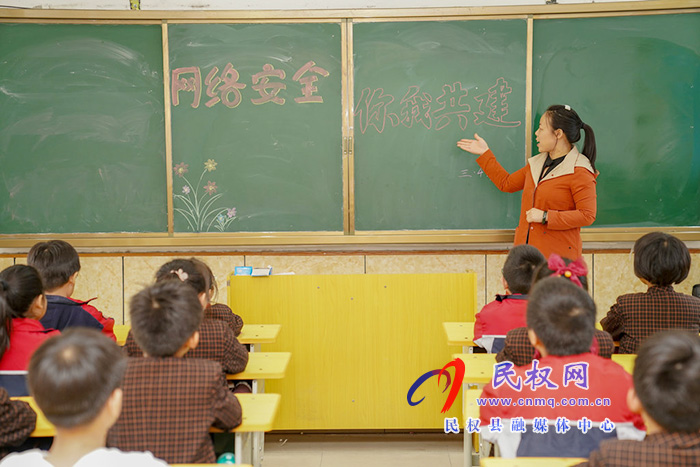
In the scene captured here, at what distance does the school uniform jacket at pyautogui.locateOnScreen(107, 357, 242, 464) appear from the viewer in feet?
5.54

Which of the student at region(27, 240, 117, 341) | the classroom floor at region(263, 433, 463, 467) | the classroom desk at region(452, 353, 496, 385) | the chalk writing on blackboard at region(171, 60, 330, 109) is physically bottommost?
the classroom floor at region(263, 433, 463, 467)

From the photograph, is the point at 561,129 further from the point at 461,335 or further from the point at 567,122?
the point at 461,335

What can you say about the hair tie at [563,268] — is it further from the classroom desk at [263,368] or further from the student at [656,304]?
the classroom desk at [263,368]

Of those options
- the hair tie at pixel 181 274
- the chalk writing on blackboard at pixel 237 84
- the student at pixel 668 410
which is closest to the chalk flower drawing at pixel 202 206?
the chalk writing on blackboard at pixel 237 84

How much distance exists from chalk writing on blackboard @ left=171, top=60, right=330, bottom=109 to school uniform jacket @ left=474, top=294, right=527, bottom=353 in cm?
182

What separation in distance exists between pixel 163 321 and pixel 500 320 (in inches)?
55.0

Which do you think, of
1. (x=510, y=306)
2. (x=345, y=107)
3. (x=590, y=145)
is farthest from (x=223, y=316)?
(x=590, y=145)

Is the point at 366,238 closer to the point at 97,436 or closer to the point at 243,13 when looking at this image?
the point at 243,13

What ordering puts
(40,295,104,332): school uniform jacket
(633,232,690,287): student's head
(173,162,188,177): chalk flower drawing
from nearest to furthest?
(40,295,104,332): school uniform jacket < (633,232,690,287): student's head < (173,162,188,177): chalk flower drawing

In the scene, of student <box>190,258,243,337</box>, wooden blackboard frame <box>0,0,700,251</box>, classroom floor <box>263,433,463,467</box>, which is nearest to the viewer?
student <box>190,258,243,337</box>

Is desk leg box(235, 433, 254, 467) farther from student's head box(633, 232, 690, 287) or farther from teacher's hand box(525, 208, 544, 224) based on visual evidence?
teacher's hand box(525, 208, 544, 224)

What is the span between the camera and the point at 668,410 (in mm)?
1291

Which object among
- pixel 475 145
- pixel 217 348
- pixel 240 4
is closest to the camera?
pixel 217 348

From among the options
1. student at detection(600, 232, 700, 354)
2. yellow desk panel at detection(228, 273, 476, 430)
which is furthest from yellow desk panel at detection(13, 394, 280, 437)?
student at detection(600, 232, 700, 354)
